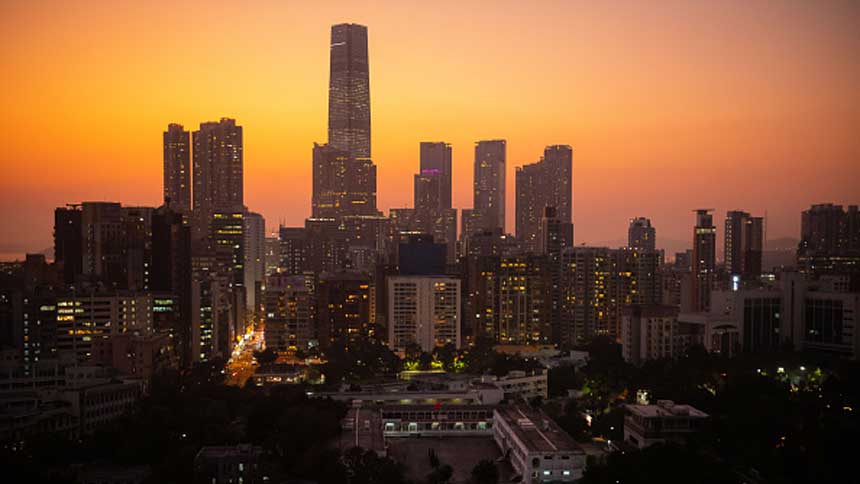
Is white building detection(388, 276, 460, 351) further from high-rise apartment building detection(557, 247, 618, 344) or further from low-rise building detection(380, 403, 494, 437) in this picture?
low-rise building detection(380, 403, 494, 437)

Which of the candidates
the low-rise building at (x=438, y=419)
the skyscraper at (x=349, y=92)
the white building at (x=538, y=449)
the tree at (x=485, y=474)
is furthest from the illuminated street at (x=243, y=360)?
the skyscraper at (x=349, y=92)

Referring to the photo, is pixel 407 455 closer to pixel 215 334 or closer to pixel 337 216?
pixel 215 334

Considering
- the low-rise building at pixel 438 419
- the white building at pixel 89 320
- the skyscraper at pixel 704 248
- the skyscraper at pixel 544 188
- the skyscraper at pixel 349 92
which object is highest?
the skyscraper at pixel 349 92

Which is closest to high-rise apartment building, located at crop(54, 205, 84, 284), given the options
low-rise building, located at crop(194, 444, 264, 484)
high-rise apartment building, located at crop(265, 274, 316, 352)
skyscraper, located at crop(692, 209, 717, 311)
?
high-rise apartment building, located at crop(265, 274, 316, 352)

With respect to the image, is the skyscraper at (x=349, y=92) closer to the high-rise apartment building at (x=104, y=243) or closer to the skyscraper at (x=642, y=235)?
the skyscraper at (x=642, y=235)

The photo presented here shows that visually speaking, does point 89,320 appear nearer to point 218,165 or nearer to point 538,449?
point 538,449

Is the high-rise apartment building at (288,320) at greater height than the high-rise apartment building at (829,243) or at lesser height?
lesser
